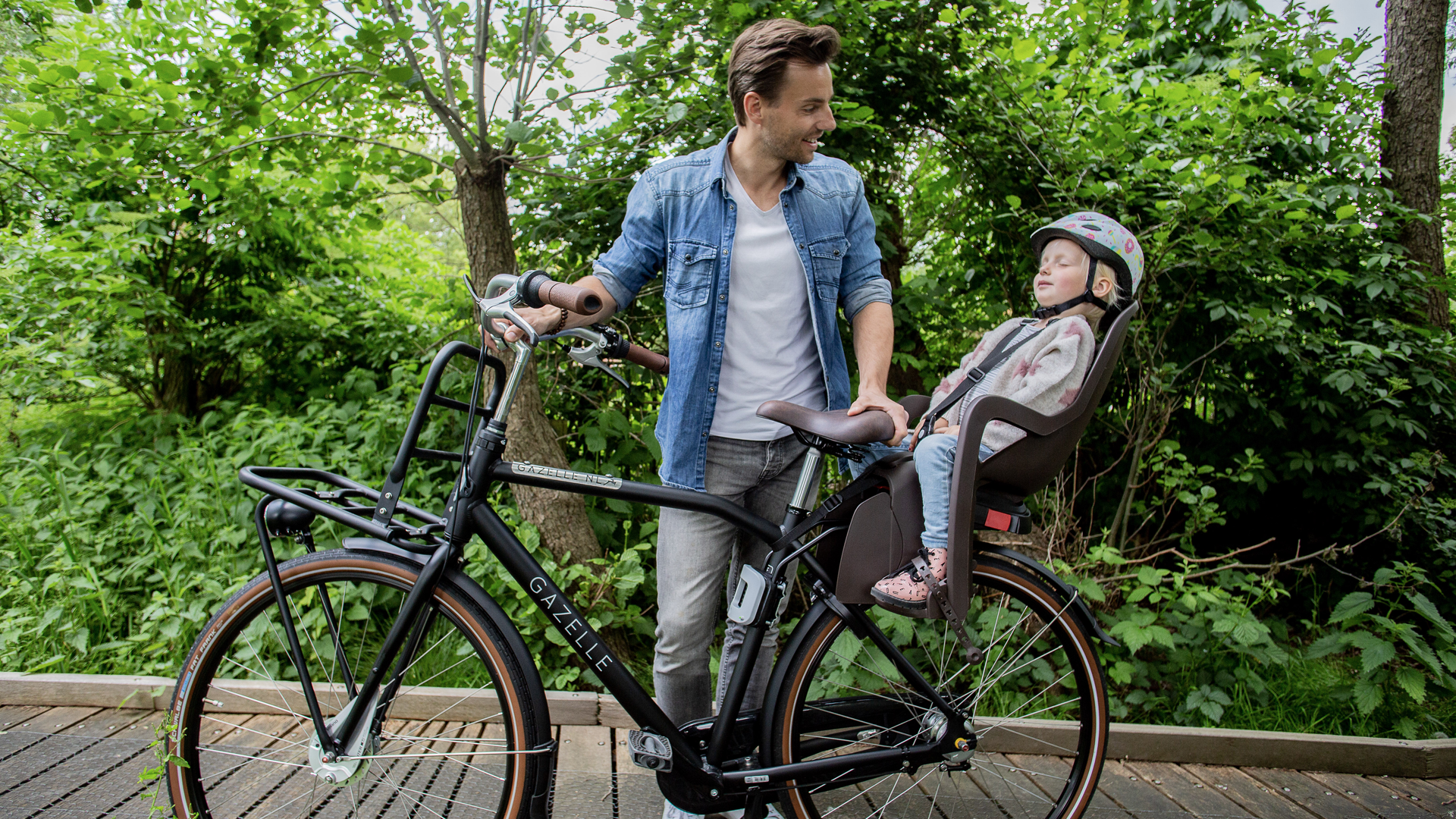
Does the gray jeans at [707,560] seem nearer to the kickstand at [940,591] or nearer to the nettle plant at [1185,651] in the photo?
the kickstand at [940,591]

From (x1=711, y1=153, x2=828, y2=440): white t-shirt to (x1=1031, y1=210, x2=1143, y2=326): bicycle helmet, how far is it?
0.68 metres

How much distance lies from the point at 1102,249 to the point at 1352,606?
6.71 ft

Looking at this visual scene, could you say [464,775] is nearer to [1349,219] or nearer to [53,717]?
[53,717]

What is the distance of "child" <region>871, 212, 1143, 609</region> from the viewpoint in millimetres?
1877

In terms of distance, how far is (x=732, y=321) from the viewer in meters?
2.00

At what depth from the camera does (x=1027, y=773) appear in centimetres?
266

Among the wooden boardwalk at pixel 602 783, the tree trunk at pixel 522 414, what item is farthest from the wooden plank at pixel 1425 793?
the tree trunk at pixel 522 414

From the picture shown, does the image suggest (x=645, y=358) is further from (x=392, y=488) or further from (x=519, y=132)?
(x=519, y=132)

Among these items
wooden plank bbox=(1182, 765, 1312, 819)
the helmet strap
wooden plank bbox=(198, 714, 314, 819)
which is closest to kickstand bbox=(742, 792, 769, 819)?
wooden plank bbox=(198, 714, 314, 819)

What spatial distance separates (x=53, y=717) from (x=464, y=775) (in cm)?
152

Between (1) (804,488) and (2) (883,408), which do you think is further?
(1) (804,488)

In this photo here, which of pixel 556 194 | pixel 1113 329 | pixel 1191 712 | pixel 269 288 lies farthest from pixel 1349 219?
pixel 269 288

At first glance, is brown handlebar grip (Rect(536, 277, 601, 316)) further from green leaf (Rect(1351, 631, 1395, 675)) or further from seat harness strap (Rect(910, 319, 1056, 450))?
green leaf (Rect(1351, 631, 1395, 675))

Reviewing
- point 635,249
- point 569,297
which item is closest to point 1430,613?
point 635,249
